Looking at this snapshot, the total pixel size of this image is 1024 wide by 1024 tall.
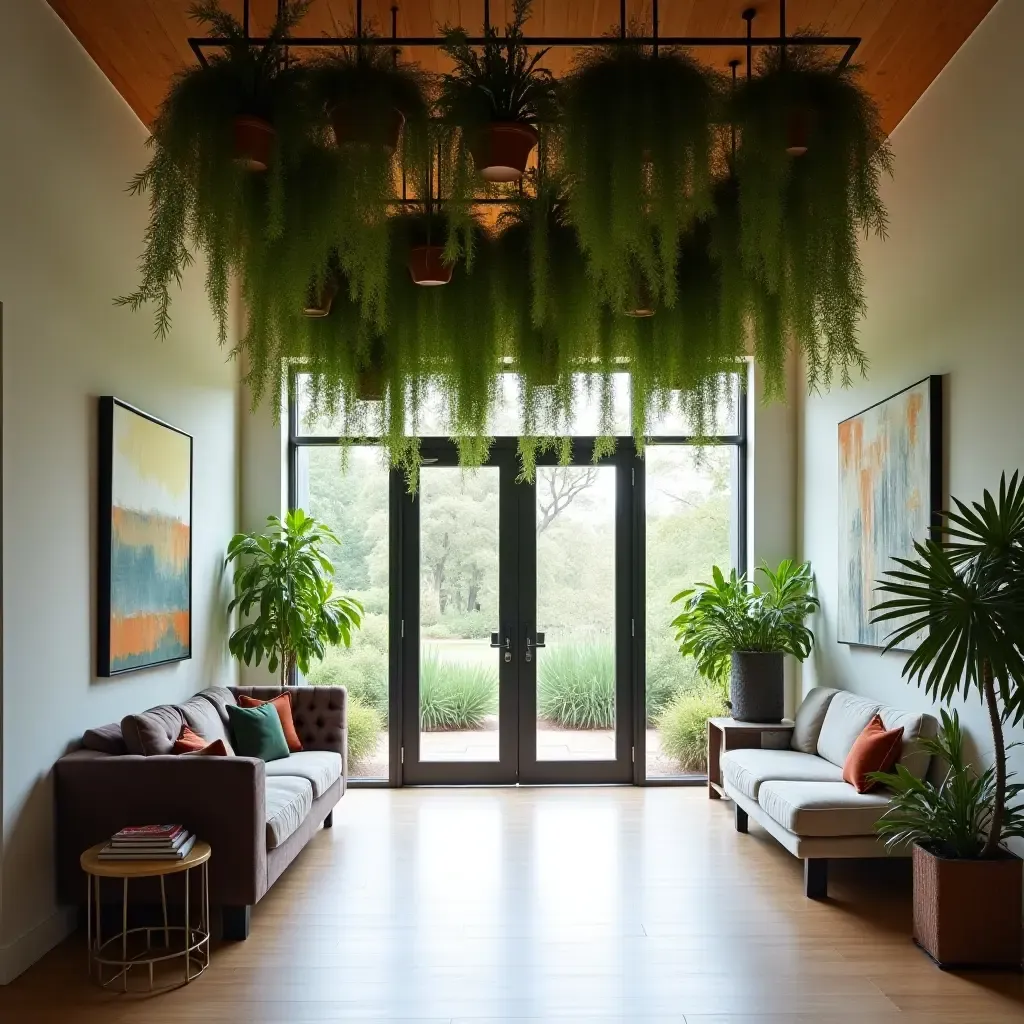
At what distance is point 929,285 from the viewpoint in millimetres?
4980

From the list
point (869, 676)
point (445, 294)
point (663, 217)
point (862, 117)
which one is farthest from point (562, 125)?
point (869, 676)

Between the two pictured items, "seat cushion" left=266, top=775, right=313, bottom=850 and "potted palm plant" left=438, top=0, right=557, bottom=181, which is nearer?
"potted palm plant" left=438, top=0, right=557, bottom=181

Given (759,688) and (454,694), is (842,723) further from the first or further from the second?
(454,694)

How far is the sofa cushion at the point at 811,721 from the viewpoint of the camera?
6.03 m

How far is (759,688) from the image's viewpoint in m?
6.47

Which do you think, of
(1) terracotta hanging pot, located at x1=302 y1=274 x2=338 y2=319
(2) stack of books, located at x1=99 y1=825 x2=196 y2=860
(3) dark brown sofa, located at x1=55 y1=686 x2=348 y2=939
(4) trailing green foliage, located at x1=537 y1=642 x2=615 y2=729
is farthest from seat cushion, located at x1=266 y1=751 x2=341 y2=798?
(1) terracotta hanging pot, located at x1=302 y1=274 x2=338 y2=319

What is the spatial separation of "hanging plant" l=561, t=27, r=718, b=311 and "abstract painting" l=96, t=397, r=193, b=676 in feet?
9.86

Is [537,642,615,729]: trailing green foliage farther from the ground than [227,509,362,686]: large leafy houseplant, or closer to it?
closer to it

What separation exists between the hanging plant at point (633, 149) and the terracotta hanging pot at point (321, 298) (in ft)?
2.20

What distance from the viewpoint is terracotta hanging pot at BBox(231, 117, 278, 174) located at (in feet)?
7.79

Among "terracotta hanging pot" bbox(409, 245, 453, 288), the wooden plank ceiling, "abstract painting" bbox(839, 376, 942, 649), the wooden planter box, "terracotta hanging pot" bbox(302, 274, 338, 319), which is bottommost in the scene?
the wooden planter box

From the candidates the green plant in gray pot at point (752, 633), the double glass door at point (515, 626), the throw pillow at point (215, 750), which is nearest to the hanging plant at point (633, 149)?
the throw pillow at point (215, 750)

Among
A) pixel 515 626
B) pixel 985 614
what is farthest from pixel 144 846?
pixel 515 626

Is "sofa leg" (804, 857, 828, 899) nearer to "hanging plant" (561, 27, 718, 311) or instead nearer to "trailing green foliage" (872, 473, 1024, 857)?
"trailing green foliage" (872, 473, 1024, 857)
